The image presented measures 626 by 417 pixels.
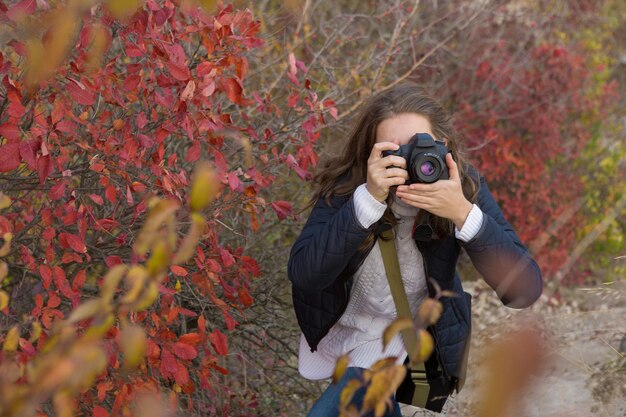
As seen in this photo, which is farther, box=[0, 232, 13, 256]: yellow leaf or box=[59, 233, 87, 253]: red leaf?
box=[59, 233, 87, 253]: red leaf

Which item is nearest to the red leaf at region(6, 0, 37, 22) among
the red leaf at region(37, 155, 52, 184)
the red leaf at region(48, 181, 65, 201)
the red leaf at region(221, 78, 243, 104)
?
the red leaf at region(37, 155, 52, 184)

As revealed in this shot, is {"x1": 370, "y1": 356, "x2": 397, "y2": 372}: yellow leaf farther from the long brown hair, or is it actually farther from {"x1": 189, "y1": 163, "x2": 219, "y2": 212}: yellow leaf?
the long brown hair

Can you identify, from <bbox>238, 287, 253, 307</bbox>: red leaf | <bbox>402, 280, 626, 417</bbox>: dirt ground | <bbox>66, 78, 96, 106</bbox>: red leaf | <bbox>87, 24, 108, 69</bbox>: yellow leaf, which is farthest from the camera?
<bbox>238, 287, 253, 307</bbox>: red leaf

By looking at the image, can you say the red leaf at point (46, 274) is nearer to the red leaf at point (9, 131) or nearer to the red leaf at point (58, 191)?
the red leaf at point (58, 191)

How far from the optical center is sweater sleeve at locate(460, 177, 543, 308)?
6.81ft

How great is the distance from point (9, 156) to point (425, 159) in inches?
35.8

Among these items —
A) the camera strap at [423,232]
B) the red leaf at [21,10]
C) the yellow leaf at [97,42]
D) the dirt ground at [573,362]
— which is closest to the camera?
the red leaf at [21,10]

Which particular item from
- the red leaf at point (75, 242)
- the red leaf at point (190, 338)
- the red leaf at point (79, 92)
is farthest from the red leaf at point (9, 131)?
the red leaf at point (190, 338)

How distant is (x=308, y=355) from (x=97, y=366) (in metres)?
1.53

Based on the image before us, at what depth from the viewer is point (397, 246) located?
2230mm

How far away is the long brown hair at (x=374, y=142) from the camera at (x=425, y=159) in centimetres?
18

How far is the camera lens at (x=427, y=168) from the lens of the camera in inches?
78.6

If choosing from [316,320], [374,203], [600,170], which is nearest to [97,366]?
[374,203]

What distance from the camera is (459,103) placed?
19.3ft
